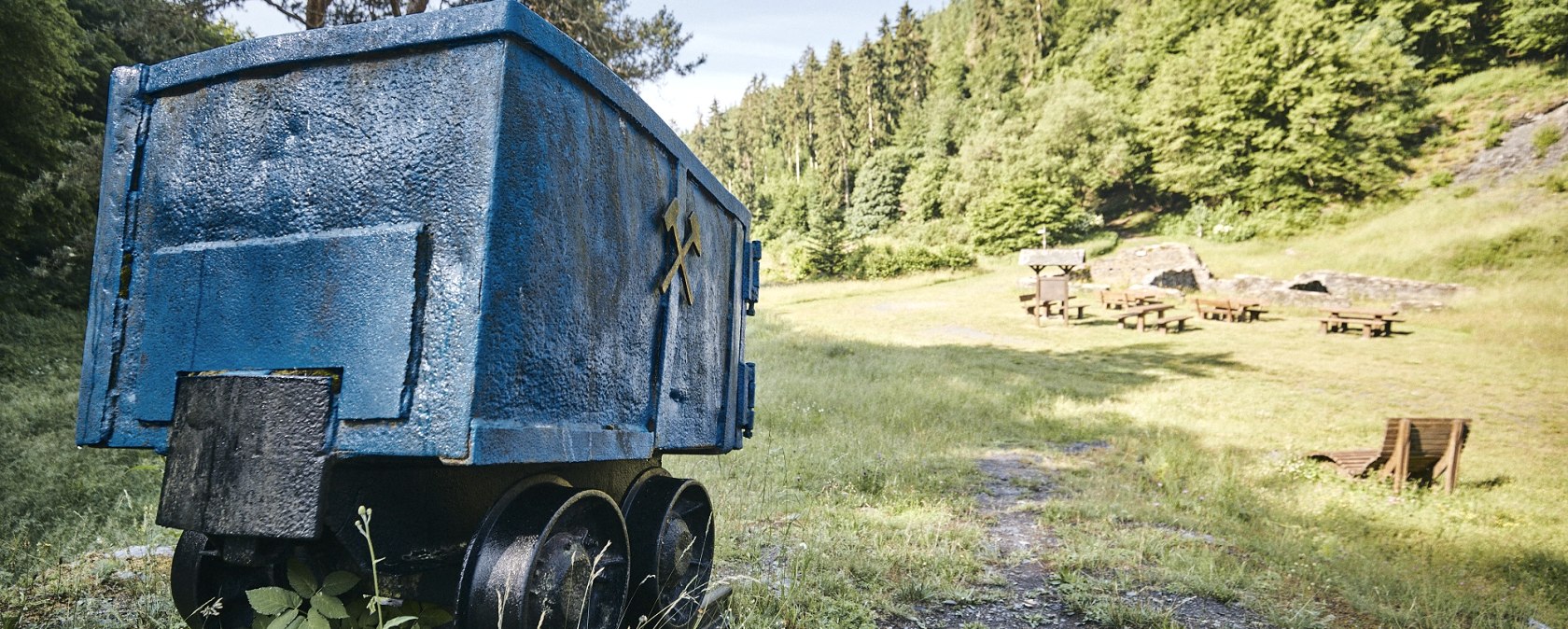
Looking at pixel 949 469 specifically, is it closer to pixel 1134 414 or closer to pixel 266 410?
pixel 1134 414

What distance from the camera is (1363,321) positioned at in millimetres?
16969

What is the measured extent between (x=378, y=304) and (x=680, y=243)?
1.21 meters

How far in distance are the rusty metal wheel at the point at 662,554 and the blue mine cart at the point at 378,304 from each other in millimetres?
549

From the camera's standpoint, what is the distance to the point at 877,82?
61875mm

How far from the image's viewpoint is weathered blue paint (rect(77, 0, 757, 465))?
5.12 ft

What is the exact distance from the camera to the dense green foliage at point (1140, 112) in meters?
33.0

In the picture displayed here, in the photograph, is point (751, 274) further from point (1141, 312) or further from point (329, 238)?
point (1141, 312)

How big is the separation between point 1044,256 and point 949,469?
16681mm

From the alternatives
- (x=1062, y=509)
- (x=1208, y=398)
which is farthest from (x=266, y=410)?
(x=1208, y=398)

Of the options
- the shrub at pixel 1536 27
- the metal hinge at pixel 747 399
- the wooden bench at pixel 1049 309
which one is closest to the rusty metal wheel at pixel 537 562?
the metal hinge at pixel 747 399

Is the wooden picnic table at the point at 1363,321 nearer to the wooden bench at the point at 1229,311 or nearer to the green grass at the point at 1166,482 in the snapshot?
the green grass at the point at 1166,482

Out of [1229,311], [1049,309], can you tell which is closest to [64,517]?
[1049,309]

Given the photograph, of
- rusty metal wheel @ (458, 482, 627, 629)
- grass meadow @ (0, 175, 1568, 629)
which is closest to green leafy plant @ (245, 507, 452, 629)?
rusty metal wheel @ (458, 482, 627, 629)

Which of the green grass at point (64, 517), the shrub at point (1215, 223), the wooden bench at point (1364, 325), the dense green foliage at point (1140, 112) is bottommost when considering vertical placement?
the green grass at point (64, 517)
